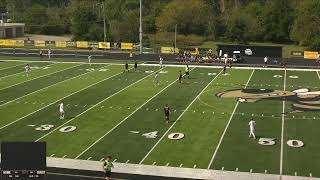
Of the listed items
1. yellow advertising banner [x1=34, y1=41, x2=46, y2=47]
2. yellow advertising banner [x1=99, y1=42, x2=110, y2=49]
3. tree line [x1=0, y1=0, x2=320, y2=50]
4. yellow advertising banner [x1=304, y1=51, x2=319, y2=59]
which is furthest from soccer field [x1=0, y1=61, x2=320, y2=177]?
tree line [x1=0, y1=0, x2=320, y2=50]

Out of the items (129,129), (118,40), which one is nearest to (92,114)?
(129,129)

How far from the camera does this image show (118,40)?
9219cm

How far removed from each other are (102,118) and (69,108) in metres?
3.66

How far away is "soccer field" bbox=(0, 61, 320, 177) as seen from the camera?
81.1 ft

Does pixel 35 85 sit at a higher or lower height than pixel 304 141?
higher

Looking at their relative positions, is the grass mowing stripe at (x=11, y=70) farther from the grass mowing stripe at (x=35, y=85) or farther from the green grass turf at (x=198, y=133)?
the green grass turf at (x=198, y=133)

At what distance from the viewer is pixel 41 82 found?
45969 mm

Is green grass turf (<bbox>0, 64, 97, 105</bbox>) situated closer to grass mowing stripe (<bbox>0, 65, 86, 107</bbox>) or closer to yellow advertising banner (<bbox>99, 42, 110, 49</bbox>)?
grass mowing stripe (<bbox>0, 65, 86, 107</bbox>)

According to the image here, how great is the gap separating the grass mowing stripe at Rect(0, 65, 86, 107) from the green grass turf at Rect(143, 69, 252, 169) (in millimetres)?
12635

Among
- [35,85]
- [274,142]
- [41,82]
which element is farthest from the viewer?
[41,82]

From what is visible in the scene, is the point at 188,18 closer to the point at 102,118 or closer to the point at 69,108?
the point at 69,108

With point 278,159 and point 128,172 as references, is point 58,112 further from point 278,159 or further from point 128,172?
point 278,159

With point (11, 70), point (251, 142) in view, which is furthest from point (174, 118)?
point (11, 70)

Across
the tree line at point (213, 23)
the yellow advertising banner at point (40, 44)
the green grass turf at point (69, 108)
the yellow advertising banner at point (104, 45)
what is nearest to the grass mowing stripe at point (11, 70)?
the green grass turf at point (69, 108)
